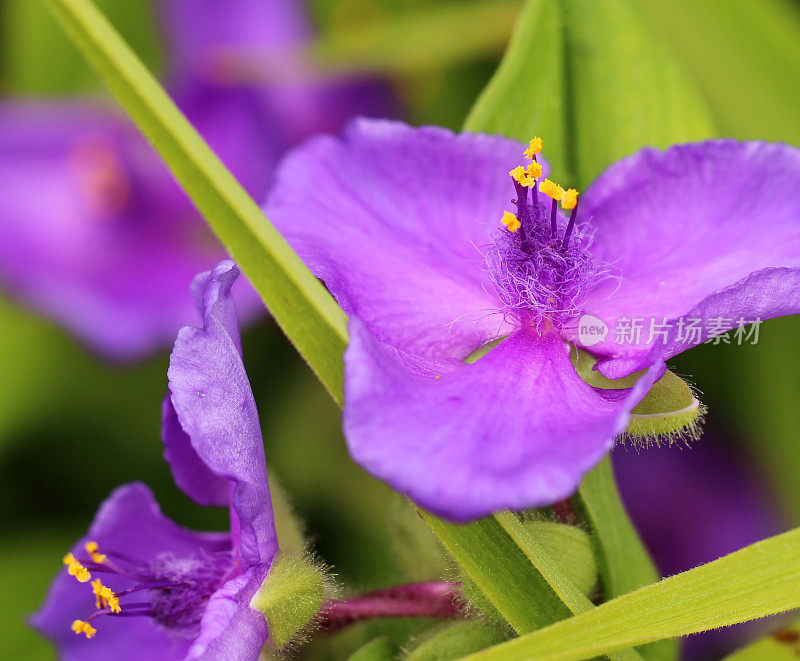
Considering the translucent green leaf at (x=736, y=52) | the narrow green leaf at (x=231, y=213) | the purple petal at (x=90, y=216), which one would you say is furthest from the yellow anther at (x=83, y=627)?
the translucent green leaf at (x=736, y=52)

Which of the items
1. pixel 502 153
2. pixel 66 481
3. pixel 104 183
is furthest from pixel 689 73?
pixel 66 481

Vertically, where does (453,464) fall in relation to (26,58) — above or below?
below

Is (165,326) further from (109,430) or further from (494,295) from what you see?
(494,295)

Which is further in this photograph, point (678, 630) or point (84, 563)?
point (84, 563)

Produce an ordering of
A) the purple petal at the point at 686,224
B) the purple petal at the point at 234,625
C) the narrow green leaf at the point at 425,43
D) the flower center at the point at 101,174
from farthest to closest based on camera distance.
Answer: the flower center at the point at 101,174 → the narrow green leaf at the point at 425,43 → the purple petal at the point at 686,224 → the purple petal at the point at 234,625

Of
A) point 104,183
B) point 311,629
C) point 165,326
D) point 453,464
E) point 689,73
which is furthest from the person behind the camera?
point 104,183

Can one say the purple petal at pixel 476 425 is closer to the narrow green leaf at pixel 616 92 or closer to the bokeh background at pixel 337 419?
the narrow green leaf at pixel 616 92
